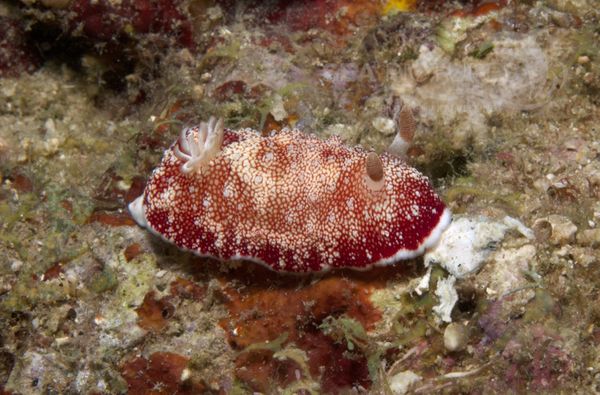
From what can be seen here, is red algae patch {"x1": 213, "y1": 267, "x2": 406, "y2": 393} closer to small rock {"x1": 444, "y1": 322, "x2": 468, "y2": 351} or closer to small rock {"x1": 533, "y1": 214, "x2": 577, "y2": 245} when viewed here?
small rock {"x1": 444, "y1": 322, "x2": 468, "y2": 351}

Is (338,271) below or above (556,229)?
below

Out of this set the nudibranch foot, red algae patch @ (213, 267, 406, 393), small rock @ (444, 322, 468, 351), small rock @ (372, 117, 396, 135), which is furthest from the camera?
small rock @ (372, 117, 396, 135)

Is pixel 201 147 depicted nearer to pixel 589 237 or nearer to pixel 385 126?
pixel 385 126

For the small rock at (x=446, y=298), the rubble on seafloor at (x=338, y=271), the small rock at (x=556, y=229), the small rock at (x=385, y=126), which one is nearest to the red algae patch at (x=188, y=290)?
the rubble on seafloor at (x=338, y=271)

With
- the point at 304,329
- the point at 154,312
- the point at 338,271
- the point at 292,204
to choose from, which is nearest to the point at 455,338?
the point at 338,271

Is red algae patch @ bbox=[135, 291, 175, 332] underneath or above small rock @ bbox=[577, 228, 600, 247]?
underneath

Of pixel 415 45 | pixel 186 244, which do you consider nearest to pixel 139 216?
pixel 186 244

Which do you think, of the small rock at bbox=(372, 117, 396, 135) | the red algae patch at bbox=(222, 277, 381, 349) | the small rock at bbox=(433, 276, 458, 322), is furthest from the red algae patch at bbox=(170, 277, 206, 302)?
the small rock at bbox=(372, 117, 396, 135)

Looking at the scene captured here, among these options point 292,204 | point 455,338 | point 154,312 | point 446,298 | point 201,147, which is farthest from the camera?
point 154,312

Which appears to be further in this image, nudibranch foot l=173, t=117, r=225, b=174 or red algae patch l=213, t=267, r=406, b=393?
nudibranch foot l=173, t=117, r=225, b=174
